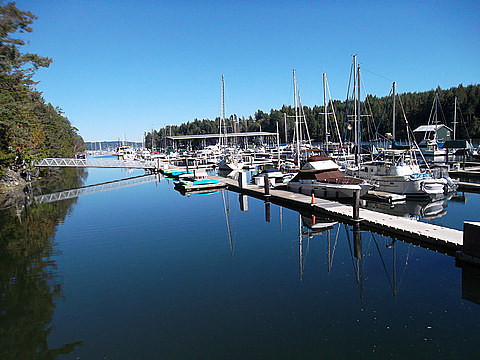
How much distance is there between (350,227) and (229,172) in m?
33.5

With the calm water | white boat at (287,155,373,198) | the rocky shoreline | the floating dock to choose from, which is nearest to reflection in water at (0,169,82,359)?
the calm water

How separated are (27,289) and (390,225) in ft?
55.1

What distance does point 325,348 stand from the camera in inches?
336

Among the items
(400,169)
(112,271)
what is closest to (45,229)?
(112,271)

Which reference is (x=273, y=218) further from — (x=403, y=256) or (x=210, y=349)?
(x=210, y=349)

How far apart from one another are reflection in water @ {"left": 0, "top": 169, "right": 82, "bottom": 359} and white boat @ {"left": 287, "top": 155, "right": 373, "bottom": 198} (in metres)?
19.6

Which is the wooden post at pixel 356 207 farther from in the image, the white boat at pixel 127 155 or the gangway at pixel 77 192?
the white boat at pixel 127 155

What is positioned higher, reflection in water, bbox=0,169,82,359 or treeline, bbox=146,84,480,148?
treeline, bbox=146,84,480,148

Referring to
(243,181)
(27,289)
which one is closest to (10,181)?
(243,181)

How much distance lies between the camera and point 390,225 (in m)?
17.7

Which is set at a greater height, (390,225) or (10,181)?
(10,181)

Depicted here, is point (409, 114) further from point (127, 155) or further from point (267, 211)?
point (267, 211)

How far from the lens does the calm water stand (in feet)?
29.0

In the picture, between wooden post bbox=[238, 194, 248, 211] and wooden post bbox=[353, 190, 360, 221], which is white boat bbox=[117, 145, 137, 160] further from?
wooden post bbox=[353, 190, 360, 221]
